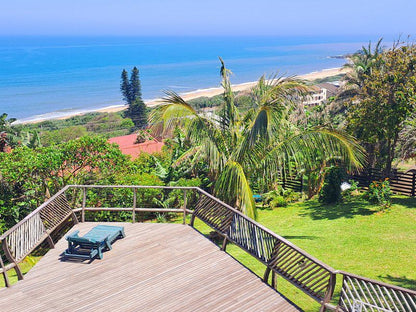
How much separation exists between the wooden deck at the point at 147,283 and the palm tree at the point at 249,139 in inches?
68.9

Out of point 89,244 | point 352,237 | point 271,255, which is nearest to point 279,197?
point 352,237

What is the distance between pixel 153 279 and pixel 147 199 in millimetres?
7619

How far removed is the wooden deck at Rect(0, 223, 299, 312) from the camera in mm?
6324

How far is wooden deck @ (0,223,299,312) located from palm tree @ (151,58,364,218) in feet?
5.74

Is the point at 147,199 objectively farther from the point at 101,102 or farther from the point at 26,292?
the point at 101,102

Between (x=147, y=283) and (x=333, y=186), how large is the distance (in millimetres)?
10587

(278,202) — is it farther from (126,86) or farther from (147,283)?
(126,86)

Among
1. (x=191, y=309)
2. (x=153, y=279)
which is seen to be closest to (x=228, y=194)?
(x=153, y=279)

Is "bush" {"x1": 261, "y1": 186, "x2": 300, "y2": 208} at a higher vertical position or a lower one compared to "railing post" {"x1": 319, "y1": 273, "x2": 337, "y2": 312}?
lower

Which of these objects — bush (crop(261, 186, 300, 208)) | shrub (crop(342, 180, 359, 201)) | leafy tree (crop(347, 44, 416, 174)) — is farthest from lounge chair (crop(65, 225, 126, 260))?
leafy tree (crop(347, 44, 416, 174))

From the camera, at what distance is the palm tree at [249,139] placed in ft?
29.7

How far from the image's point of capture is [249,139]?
902 cm

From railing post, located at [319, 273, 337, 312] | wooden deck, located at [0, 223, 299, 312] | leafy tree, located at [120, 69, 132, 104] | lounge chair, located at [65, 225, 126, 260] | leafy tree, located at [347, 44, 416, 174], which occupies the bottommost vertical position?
leafy tree, located at [120, 69, 132, 104]

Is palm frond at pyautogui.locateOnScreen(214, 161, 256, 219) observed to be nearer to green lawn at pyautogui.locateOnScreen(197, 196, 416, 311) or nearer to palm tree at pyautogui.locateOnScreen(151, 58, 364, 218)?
palm tree at pyautogui.locateOnScreen(151, 58, 364, 218)
